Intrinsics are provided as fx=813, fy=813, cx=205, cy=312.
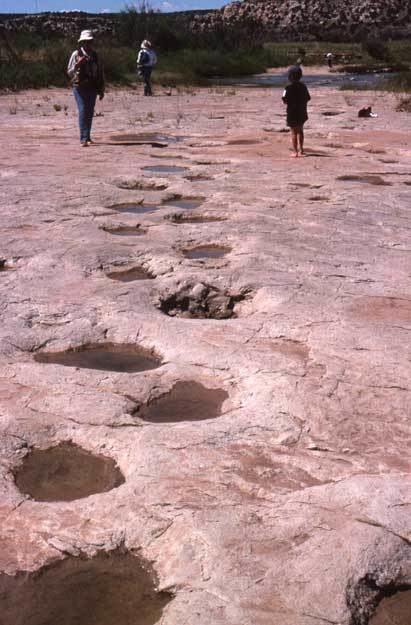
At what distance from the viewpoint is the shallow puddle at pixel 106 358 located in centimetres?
391

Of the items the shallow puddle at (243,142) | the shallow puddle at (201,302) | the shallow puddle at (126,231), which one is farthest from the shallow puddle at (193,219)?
the shallow puddle at (243,142)

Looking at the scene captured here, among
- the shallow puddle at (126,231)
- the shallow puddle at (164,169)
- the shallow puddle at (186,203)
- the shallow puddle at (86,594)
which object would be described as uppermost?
the shallow puddle at (164,169)

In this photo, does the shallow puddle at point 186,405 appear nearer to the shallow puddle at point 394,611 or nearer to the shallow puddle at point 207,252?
the shallow puddle at point 394,611

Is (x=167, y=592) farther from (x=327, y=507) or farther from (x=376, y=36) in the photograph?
(x=376, y=36)

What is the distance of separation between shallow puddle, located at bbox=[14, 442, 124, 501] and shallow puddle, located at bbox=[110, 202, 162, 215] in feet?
13.3

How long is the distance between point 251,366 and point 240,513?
1.19 m

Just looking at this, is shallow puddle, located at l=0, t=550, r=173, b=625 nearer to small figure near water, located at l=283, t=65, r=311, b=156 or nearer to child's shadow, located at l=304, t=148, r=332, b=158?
small figure near water, located at l=283, t=65, r=311, b=156

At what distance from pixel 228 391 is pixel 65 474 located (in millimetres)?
893

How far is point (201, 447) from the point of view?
3.10m

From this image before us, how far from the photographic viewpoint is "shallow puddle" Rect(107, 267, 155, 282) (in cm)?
516

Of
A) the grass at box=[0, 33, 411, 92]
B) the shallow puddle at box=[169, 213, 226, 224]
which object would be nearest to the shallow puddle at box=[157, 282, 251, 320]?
the shallow puddle at box=[169, 213, 226, 224]

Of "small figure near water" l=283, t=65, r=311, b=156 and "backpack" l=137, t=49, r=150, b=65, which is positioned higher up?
"backpack" l=137, t=49, r=150, b=65

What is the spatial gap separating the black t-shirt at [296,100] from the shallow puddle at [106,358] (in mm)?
6362

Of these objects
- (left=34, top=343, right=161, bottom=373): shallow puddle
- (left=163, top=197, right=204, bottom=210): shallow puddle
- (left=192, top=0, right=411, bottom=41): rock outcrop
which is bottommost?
(left=34, top=343, right=161, bottom=373): shallow puddle
